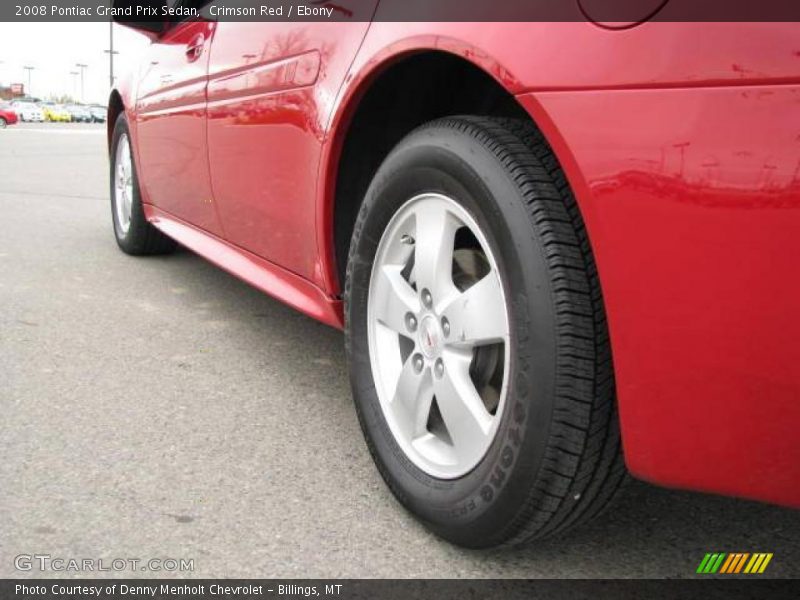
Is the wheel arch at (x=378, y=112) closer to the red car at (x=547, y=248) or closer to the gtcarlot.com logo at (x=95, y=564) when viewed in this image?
the red car at (x=547, y=248)

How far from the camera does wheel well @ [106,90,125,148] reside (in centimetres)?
457

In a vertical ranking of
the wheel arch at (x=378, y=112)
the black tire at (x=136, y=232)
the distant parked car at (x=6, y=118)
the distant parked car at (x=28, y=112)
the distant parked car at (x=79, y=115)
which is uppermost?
the wheel arch at (x=378, y=112)

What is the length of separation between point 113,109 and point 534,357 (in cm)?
399

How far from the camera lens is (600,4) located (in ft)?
4.15

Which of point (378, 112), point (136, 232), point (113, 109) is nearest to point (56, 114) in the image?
point (113, 109)

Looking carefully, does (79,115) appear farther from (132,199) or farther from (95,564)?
(95,564)

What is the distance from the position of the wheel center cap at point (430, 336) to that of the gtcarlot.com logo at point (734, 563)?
69 centimetres

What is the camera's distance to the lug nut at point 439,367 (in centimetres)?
A: 170

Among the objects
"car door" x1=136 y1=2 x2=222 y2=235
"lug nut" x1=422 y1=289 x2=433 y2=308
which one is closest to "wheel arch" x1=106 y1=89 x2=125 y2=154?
"car door" x1=136 y1=2 x2=222 y2=235

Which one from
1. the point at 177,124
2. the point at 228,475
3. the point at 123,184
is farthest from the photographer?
the point at 123,184

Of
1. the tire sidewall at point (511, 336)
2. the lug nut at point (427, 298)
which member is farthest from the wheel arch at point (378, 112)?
the lug nut at point (427, 298)

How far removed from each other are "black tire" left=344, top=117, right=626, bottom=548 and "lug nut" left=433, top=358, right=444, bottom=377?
0.73ft

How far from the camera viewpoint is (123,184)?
4605 millimetres

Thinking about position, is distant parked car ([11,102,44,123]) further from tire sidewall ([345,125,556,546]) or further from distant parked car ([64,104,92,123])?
tire sidewall ([345,125,556,546])
